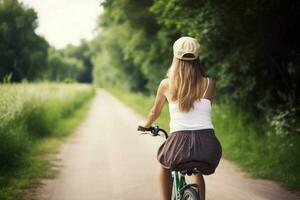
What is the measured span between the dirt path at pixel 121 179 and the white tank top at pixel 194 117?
2767 millimetres

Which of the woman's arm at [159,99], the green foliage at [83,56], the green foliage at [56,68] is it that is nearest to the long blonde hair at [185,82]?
the woman's arm at [159,99]

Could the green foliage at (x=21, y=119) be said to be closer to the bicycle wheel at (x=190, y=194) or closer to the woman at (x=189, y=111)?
the bicycle wheel at (x=190, y=194)

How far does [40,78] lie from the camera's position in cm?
2116

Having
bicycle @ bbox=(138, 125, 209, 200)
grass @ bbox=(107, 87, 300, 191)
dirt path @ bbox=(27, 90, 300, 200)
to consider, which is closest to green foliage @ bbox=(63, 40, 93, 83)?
grass @ bbox=(107, 87, 300, 191)

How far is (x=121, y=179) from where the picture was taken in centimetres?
873

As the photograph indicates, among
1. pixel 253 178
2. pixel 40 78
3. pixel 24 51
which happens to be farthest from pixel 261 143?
pixel 40 78

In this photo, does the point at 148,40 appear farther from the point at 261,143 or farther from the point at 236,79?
the point at 261,143

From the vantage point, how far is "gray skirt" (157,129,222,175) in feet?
14.9

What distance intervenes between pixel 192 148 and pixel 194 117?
0.30m

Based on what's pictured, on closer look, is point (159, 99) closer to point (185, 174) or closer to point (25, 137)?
point (185, 174)

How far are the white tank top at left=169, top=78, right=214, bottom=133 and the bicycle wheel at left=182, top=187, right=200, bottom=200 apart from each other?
582mm

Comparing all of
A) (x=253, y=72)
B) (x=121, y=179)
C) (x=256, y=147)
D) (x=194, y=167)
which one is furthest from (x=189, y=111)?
(x=253, y=72)

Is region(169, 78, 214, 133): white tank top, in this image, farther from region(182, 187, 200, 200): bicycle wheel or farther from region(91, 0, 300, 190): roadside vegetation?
region(91, 0, 300, 190): roadside vegetation

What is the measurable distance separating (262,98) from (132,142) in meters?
3.79
